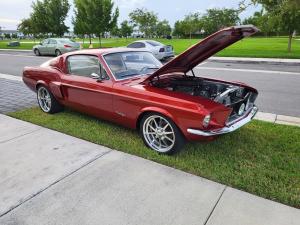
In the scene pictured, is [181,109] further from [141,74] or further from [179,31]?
[179,31]

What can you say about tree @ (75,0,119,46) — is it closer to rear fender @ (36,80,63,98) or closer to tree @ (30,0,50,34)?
tree @ (30,0,50,34)

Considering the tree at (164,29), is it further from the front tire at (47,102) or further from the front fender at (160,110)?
the front fender at (160,110)

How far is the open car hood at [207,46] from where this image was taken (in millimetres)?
3631

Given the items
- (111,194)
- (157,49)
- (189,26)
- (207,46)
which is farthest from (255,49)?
(189,26)


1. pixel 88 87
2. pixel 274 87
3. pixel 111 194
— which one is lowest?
pixel 111 194

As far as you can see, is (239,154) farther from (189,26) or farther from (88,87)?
(189,26)

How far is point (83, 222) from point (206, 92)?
2.70 metres

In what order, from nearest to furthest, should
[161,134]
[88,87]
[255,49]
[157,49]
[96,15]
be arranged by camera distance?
[161,134]
[88,87]
[157,49]
[255,49]
[96,15]

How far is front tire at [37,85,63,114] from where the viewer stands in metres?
5.95

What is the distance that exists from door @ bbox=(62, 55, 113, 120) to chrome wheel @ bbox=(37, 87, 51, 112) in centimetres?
72

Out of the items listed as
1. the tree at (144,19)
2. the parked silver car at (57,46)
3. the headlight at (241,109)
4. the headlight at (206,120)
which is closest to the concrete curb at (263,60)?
the parked silver car at (57,46)

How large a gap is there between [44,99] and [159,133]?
3195 millimetres

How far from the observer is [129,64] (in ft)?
16.1

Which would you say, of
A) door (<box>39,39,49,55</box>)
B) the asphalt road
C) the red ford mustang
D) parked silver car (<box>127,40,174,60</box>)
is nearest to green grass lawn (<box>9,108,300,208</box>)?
the red ford mustang
